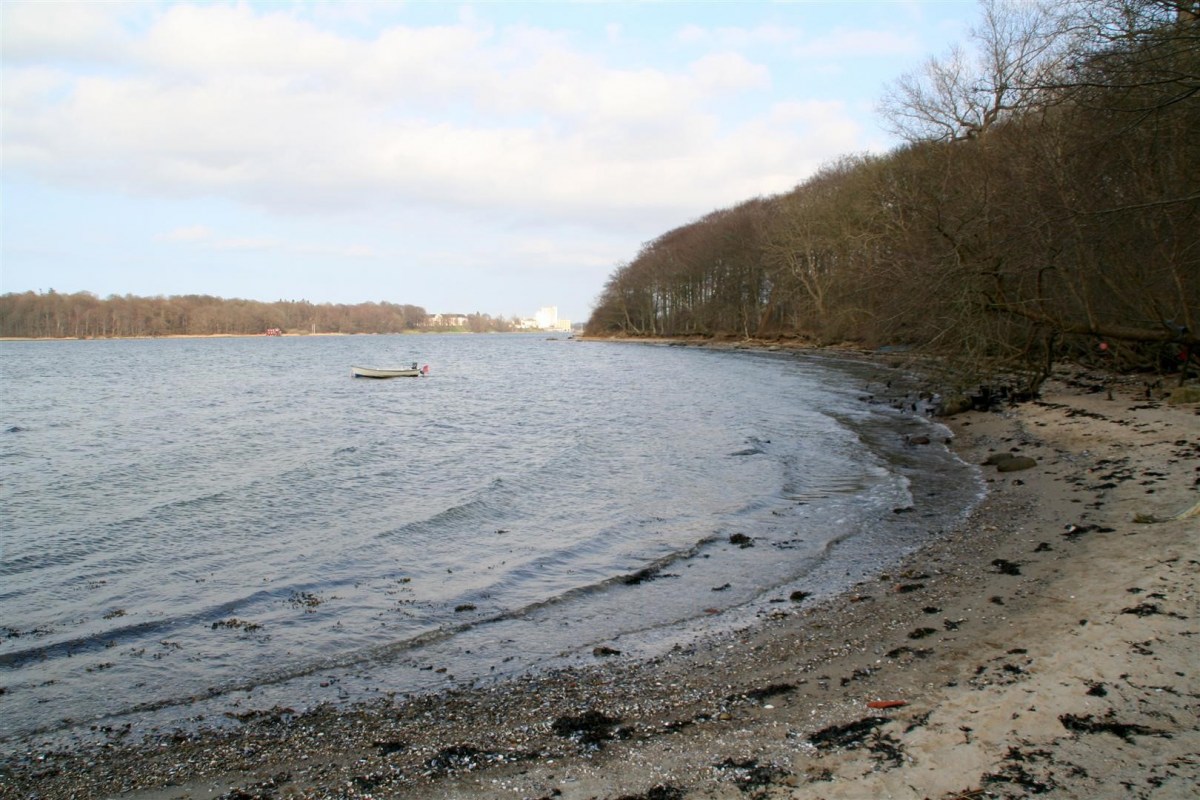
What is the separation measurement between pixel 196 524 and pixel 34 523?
3303 millimetres

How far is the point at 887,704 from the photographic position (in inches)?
259

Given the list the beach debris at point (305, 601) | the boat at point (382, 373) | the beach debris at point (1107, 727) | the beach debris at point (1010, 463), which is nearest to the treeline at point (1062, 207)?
the beach debris at point (1010, 463)

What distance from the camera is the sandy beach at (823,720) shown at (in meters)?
5.43

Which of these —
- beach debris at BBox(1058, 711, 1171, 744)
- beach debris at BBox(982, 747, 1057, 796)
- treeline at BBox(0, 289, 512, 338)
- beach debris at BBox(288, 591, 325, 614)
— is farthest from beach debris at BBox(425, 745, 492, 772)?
treeline at BBox(0, 289, 512, 338)

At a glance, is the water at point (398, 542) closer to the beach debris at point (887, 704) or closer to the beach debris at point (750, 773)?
the beach debris at point (887, 704)

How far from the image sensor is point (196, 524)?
15.4 m

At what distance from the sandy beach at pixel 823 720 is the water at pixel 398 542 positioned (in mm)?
812

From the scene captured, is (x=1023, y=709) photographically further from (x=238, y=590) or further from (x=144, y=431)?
(x=144, y=431)

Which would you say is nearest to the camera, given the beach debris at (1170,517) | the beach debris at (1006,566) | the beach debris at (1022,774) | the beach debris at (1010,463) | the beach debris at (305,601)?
the beach debris at (1022,774)

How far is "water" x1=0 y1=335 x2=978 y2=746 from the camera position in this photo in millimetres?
8766

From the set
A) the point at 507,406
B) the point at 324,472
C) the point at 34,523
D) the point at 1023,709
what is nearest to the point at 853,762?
the point at 1023,709

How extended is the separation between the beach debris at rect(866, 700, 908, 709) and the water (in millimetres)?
2793

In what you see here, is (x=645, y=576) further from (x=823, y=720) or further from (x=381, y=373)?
(x=381, y=373)

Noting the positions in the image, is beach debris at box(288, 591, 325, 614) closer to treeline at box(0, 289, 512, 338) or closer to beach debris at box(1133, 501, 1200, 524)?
beach debris at box(1133, 501, 1200, 524)
